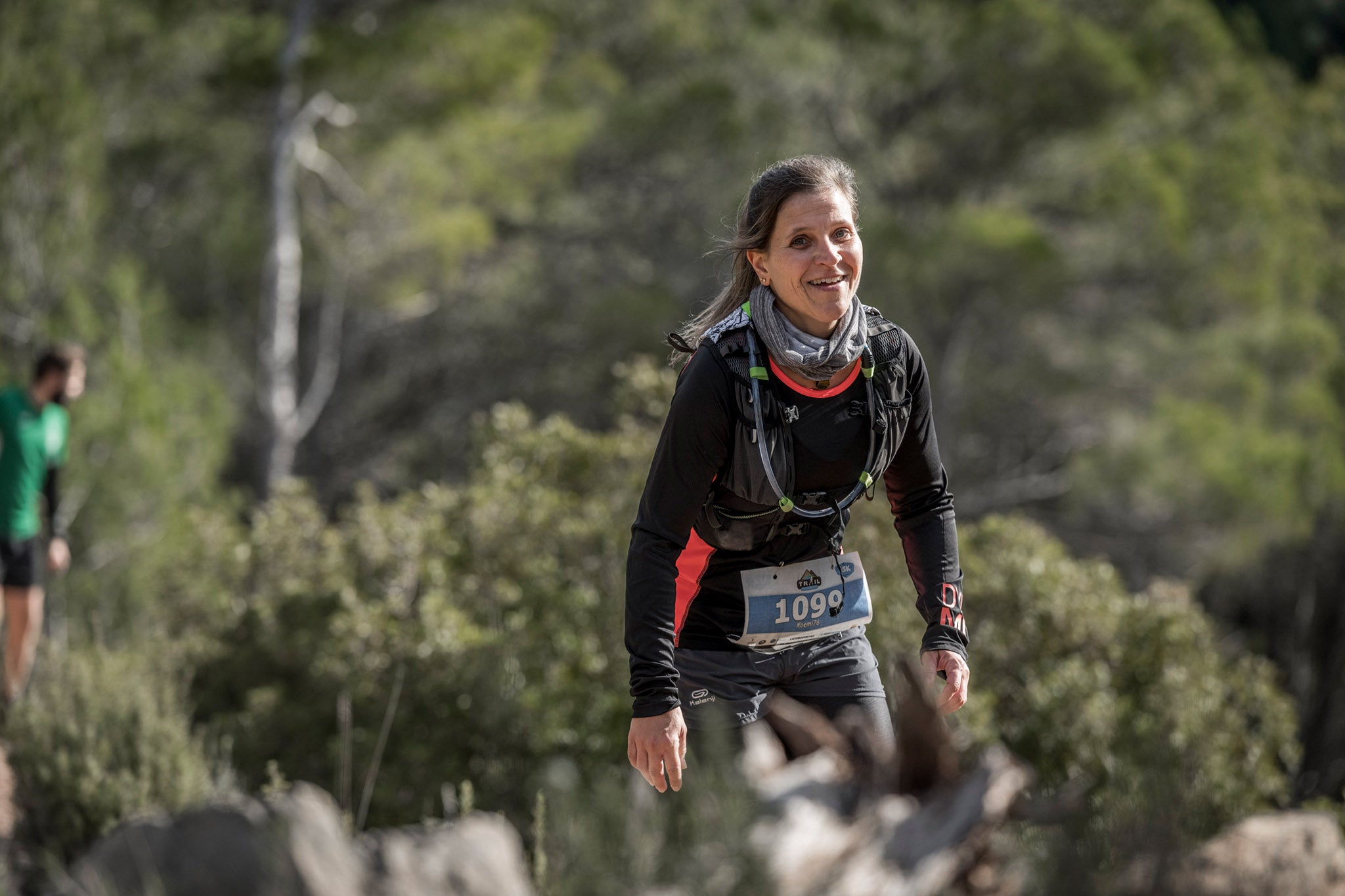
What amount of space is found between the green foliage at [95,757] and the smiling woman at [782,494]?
6.50ft

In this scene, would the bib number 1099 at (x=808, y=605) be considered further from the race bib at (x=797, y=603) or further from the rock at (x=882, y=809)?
the rock at (x=882, y=809)

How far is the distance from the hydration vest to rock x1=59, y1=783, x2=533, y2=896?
107cm

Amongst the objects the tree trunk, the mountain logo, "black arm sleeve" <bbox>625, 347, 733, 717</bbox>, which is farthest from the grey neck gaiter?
the tree trunk

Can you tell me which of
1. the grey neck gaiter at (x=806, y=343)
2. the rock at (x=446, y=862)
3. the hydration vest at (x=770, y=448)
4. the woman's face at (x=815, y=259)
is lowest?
the rock at (x=446, y=862)

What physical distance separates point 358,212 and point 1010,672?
10.6 metres

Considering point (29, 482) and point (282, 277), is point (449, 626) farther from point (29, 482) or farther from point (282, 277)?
point (282, 277)

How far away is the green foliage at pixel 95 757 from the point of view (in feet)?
12.4

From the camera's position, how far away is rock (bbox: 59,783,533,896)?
146 centimetres

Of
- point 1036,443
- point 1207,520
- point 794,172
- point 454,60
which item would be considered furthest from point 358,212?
point 794,172

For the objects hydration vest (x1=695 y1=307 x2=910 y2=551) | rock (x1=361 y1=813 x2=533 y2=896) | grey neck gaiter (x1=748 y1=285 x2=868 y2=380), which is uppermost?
grey neck gaiter (x1=748 y1=285 x2=868 y2=380)

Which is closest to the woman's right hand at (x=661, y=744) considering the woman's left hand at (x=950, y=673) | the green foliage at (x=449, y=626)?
the woman's left hand at (x=950, y=673)

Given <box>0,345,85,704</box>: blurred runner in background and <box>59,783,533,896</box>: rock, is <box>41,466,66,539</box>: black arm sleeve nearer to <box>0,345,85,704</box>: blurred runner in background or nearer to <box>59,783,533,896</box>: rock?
<box>0,345,85,704</box>: blurred runner in background

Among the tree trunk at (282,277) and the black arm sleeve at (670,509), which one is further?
the tree trunk at (282,277)

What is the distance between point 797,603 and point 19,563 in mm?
4747
